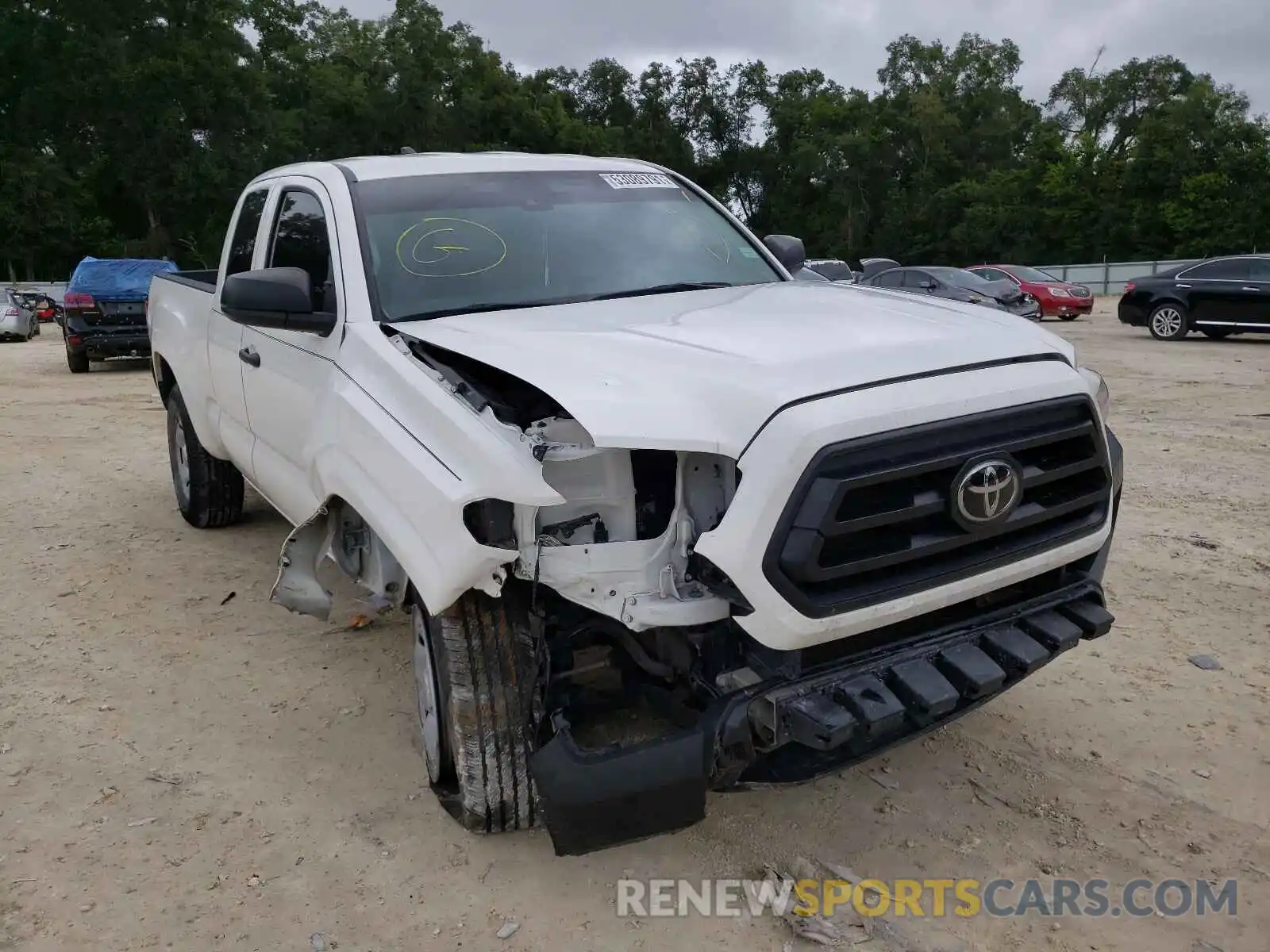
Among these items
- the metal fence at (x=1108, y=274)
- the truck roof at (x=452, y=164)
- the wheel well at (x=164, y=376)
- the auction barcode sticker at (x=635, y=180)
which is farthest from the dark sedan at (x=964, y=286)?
the metal fence at (x=1108, y=274)

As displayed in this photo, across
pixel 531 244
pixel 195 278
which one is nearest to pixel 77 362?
pixel 195 278

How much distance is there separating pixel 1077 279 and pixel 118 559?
39.0 metres

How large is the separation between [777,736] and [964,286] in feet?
64.9

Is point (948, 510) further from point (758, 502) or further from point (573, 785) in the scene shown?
point (573, 785)

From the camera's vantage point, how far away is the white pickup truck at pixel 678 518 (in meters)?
2.43

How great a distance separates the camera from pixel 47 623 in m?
4.86

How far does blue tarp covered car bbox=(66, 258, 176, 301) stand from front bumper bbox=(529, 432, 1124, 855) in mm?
14694

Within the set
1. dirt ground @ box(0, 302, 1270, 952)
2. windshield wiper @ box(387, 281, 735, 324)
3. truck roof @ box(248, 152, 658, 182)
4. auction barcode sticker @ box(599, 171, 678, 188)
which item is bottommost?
dirt ground @ box(0, 302, 1270, 952)

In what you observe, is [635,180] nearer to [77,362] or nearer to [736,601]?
[736,601]

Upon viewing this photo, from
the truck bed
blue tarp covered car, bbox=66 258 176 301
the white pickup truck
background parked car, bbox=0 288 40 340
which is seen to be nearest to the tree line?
background parked car, bbox=0 288 40 340

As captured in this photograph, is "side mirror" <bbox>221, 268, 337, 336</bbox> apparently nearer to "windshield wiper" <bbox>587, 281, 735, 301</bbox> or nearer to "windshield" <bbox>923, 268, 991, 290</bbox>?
"windshield wiper" <bbox>587, 281, 735, 301</bbox>

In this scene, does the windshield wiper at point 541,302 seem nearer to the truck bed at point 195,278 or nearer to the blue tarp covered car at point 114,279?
the truck bed at point 195,278

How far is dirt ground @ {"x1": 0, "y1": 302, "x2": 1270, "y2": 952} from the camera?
2758 millimetres

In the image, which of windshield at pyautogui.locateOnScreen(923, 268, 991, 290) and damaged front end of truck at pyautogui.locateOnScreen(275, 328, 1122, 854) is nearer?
damaged front end of truck at pyautogui.locateOnScreen(275, 328, 1122, 854)
